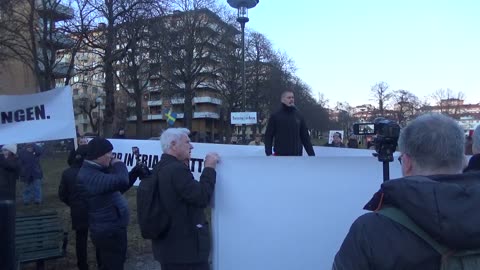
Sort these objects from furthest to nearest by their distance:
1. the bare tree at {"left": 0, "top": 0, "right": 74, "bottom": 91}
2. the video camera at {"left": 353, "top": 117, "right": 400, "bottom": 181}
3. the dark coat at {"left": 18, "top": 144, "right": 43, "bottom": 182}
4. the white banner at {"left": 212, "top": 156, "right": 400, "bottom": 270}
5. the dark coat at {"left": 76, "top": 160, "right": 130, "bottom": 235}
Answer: the bare tree at {"left": 0, "top": 0, "right": 74, "bottom": 91} → the dark coat at {"left": 18, "top": 144, "right": 43, "bottom": 182} → the dark coat at {"left": 76, "top": 160, "right": 130, "bottom": 235} → the white banner at {"left": 212, "top": 156, "right": 400, "bottom": 270} → the video camera at {"left": 353, "top": 117, "right": 400, "bottom": 181}

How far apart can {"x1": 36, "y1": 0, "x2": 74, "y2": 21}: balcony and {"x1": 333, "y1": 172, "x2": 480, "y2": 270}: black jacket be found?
88.5ft

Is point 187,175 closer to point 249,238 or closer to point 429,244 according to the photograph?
point 249,238

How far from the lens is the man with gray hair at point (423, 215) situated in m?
1.62

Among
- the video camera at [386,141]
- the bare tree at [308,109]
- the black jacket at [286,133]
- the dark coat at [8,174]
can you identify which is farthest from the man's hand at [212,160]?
the bare tree at [308,109]

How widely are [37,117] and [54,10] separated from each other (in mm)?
22226

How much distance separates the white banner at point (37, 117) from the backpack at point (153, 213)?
2.79 m

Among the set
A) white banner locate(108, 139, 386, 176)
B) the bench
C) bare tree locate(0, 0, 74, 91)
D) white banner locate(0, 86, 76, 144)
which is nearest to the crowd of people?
the bench

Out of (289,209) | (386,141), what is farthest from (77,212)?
(386,141)

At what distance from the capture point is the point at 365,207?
1958 millimetres

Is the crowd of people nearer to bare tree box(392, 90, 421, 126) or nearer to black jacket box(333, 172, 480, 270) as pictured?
black jacket box(333, 172, 480, 270)

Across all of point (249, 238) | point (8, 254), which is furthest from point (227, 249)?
point (8, 254)

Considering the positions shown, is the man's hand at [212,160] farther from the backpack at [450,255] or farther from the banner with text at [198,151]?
the banner with text at [198,151]

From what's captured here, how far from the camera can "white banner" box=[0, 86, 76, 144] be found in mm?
6074

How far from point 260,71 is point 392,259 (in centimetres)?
5131
